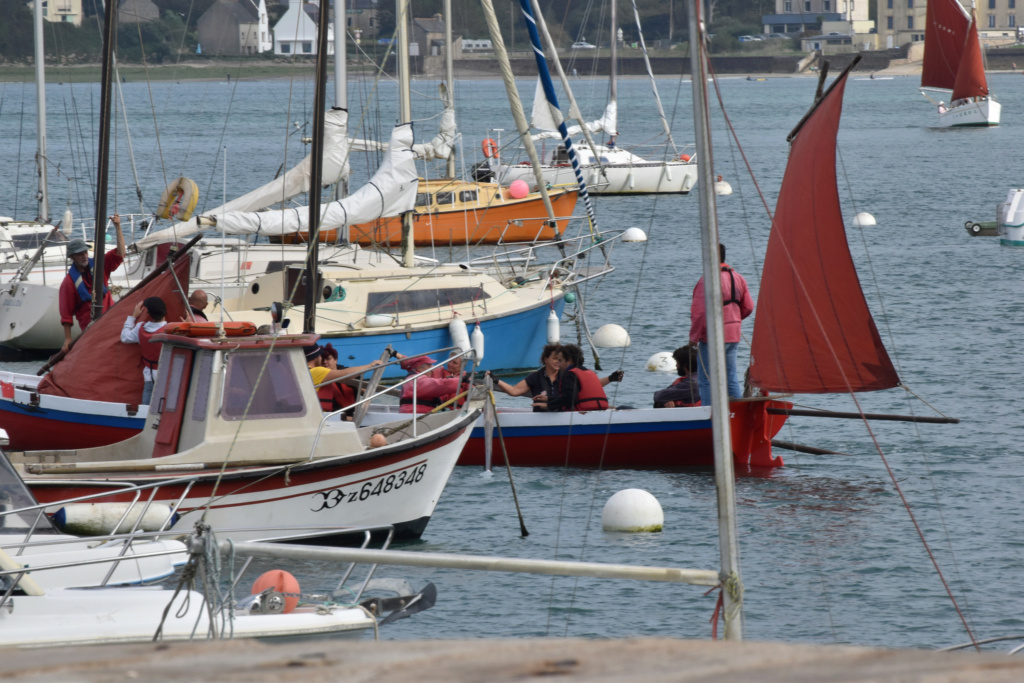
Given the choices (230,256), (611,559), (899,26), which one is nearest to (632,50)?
(899,26)

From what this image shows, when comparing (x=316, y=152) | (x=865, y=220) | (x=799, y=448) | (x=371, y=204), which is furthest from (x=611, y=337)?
(x=865, y=220)

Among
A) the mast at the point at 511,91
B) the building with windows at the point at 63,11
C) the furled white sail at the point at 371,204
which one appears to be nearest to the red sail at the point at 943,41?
the building with windows at the point at 63,11

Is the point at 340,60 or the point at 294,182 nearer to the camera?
the point at 294,182

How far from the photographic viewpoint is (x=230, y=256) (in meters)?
23.6

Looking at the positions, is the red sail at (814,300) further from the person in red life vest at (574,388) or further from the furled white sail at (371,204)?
the furled white sail at (371,204)

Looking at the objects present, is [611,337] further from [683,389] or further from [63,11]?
[63,11]

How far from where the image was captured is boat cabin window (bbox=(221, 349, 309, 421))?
11164 mm

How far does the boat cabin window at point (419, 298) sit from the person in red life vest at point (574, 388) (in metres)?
5.59

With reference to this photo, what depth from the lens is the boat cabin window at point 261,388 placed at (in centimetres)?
1116

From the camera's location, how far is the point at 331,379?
1305 cm

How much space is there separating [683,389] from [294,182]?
7104 mm

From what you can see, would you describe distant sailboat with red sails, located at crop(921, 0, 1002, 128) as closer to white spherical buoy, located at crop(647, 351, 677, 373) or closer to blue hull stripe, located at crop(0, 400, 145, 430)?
white spherical buoy, located at crop(647, 351, 677, 373)

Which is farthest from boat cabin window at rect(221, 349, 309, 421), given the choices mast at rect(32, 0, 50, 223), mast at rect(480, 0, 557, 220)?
mast at rect(32, 0, 50, 223)

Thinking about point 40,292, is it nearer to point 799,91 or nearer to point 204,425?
point 204,425
